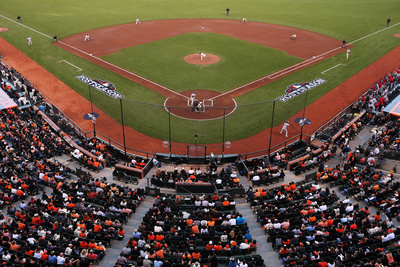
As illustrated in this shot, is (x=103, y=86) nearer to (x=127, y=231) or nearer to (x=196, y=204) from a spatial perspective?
(x=196, y=204)

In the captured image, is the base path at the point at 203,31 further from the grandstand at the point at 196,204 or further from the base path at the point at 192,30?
the grandstand at the point at 196,204

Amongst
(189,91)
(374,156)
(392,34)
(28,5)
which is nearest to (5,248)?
(374,156)

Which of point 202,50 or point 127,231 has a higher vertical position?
point 202,50

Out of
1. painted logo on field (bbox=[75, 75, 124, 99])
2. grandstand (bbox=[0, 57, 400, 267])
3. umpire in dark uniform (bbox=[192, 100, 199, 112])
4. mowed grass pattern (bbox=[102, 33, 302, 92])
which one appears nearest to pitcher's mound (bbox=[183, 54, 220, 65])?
mowed grass pattern (bbox=[102, 33, 302, 92])

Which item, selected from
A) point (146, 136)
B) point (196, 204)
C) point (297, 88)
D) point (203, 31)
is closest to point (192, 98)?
point (146, 136)

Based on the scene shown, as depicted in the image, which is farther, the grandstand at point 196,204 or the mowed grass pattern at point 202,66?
the mowed grass pattern at point 202,66

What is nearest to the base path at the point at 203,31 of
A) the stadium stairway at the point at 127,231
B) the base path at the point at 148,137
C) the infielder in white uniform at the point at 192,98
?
the infielder in white uniform at the point at 192,98
